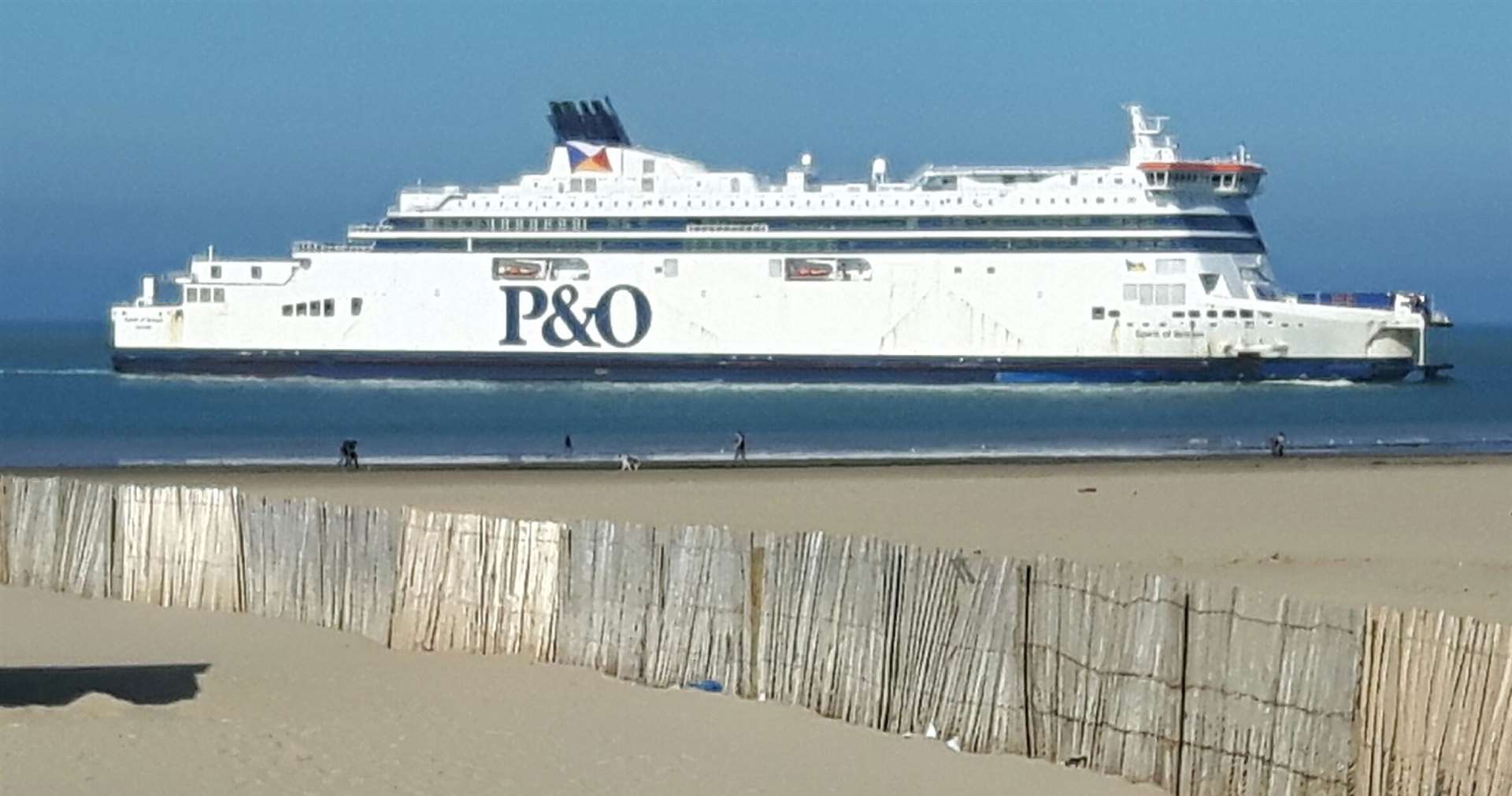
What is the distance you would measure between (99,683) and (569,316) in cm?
4268

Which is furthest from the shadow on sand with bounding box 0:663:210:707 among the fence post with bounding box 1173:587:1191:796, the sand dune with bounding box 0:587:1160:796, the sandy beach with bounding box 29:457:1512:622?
the sandy beach with bounding box 29:457:1512:622

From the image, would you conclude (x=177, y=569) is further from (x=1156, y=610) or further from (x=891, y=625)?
(x=1156, y=610)

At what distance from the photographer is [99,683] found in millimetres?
9641

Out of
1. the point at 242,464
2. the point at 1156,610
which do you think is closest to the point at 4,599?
the point at 1156,610

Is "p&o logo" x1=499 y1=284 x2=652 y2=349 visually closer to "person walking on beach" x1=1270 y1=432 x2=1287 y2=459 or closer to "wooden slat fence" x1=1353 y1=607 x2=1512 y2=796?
"person walking on beach" x1=1270 y1=432 x2=1287 y2=459

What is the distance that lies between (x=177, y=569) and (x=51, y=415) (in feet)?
98.9

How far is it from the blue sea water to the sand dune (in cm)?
1824

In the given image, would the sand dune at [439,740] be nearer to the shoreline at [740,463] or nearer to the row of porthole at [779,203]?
the shoreline at [740,463]

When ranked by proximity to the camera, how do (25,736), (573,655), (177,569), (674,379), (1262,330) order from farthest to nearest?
(674,379)
(1262,330)
(177,569)
(573,655)
(25,736)

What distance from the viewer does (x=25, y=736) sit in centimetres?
818

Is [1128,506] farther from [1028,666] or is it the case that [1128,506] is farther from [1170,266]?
[1170,266]

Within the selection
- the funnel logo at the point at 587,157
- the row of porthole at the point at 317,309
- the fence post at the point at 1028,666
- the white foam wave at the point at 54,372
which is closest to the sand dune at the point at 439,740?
the fence post at the point at 1028,666

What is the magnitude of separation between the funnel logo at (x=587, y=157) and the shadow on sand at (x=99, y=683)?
44.9 meters

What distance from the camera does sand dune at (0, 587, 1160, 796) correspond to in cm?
766
